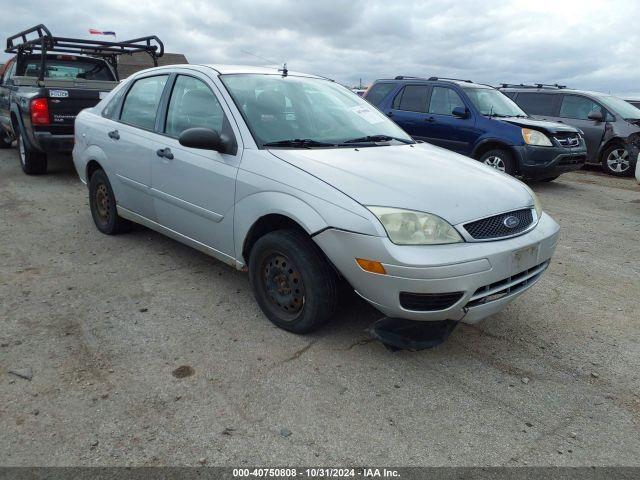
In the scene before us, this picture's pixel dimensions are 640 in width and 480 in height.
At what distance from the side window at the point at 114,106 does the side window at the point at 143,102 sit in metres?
0.10

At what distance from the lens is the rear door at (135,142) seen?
422 cm

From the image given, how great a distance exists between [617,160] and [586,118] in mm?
1043

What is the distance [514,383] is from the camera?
9.31ft

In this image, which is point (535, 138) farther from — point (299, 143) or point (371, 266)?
point (371, 266)

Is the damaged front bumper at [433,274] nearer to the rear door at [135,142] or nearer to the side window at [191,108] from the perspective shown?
the side window at [191,108]

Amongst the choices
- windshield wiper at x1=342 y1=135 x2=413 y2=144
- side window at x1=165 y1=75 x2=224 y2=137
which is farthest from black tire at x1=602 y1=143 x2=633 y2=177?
side window at x1=165 y1=75 x2=224 y2=137

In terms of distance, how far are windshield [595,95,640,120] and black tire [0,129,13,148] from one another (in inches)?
486

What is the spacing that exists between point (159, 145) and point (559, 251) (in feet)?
12.9

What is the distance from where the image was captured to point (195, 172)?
3.67 meters

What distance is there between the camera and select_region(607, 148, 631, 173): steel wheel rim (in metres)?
10.1

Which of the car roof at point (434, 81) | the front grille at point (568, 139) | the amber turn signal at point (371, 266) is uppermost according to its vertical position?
the car roof at point (434, 81)

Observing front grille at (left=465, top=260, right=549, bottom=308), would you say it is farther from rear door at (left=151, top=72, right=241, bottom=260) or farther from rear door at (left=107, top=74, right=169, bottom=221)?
rear door at (left=107, top=74, right=169, bottom=221)

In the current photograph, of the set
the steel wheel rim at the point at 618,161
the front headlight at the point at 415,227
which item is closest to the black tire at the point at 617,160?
the steel wheel rim at the point at 618,161

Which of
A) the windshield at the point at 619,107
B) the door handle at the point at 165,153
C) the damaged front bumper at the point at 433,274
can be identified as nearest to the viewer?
the damaged front bumper at the point at 433,274
